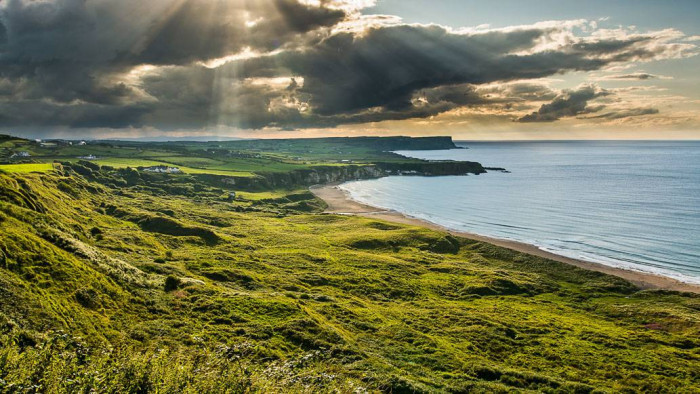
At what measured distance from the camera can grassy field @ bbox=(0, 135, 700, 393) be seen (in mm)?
20766

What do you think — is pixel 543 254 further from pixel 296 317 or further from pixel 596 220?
pixel 296 317

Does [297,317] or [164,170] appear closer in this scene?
[297,317]

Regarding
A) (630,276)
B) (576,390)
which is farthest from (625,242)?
(576,390)

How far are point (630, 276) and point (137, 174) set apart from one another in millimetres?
172560

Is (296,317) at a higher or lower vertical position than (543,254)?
higher

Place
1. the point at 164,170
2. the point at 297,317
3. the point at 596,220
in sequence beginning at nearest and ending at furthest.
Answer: the point at 297,317 < the point at 596,220 < the point at 164,170

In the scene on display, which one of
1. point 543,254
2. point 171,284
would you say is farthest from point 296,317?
point 543,254

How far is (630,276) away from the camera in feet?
256

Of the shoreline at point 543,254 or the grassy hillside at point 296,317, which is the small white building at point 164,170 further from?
the grassy hillside at point 296,317

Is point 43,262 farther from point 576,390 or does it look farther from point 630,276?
point 630,276

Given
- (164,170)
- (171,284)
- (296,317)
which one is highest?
(164,170)

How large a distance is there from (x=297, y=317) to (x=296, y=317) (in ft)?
0.36

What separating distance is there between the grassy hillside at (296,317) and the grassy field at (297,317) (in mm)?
204

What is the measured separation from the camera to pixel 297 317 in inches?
1487
